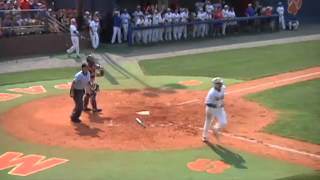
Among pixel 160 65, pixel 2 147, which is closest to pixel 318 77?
pixel 160 65

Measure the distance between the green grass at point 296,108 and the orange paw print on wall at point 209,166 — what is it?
8.94ft

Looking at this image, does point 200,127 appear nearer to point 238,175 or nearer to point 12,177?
point 238,175

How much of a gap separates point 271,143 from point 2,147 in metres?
6.37

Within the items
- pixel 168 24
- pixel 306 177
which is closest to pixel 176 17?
pixel 168 24

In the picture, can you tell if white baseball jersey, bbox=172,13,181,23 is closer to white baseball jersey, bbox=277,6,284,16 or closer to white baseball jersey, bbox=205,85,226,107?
white baseball jersey, bbox=277,6,284,16

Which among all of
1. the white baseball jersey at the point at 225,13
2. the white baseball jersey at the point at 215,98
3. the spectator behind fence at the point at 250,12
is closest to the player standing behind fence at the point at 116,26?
the white baseball jersey at the point at 225,13

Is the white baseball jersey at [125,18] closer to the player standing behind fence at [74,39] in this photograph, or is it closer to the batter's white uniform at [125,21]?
the batter's white uniform at [125,21]

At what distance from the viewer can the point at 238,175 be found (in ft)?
34.2

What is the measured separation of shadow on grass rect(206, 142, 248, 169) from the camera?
11.1 metres

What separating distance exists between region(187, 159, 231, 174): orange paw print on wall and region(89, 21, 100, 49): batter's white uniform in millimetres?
16990

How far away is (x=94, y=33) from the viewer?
27.4m

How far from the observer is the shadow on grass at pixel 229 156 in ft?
36.4

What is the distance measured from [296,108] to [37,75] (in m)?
11.0

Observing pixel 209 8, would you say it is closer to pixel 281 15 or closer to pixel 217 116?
pixel 281 15
